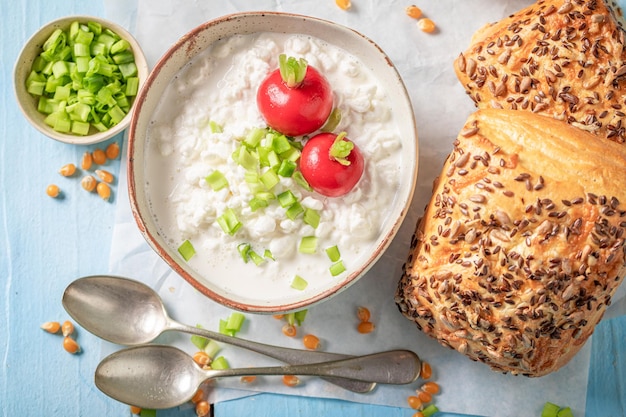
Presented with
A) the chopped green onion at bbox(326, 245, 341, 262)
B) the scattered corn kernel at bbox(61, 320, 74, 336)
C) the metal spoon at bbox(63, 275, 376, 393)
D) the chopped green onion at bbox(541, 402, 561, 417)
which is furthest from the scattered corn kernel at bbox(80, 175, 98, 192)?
the chopped green onion at bbox(541, 402, 561, 417)

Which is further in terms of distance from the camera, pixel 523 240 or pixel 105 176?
pixel 105 176

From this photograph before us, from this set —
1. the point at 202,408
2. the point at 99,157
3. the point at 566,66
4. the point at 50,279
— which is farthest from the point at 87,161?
the point at 566,66

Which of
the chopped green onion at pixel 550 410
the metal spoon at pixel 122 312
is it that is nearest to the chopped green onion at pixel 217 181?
the metal spoon at pixel 122 312

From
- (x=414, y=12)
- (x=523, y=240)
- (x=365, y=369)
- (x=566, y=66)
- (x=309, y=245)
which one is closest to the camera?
(x=523, y=240)

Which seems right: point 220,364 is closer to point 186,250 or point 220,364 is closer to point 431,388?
point 186,250

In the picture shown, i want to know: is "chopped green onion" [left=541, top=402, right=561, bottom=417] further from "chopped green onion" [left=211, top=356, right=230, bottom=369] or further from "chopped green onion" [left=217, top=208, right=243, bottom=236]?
"chopped green onion" [left=217, top=208, right=243, bottom=236]

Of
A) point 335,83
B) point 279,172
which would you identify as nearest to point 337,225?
point 279,172
